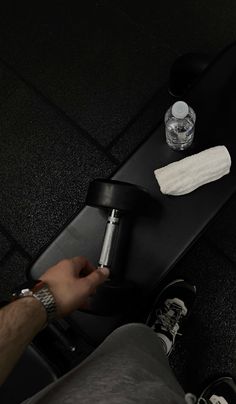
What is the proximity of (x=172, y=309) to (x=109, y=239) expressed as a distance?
1.44ft

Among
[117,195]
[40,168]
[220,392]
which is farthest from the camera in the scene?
[40,168]

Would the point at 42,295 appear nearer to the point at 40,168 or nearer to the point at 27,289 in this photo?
the point at 27,289

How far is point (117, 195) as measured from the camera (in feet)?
2.84

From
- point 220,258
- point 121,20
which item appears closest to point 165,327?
point 220,258

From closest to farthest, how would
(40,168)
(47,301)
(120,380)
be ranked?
1. (120,380)
2. (47,301)
3. (40,168)

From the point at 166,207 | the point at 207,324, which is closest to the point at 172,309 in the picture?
the point at 207,324

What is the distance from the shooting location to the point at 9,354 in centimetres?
68

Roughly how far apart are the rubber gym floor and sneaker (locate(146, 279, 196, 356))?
0.07 metres

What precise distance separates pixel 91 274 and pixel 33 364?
0.30 m

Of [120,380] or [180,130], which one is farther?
[180,130]

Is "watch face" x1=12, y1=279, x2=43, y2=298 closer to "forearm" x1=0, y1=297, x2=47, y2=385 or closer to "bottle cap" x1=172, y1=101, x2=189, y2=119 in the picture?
"forearm" x1=0, y1=297, x2=47, y2=385

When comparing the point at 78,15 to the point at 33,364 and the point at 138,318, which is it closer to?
the point at 138,318

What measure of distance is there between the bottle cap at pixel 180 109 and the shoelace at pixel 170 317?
0.61 metres

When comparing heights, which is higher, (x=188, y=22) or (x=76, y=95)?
(x=188, y=22)
